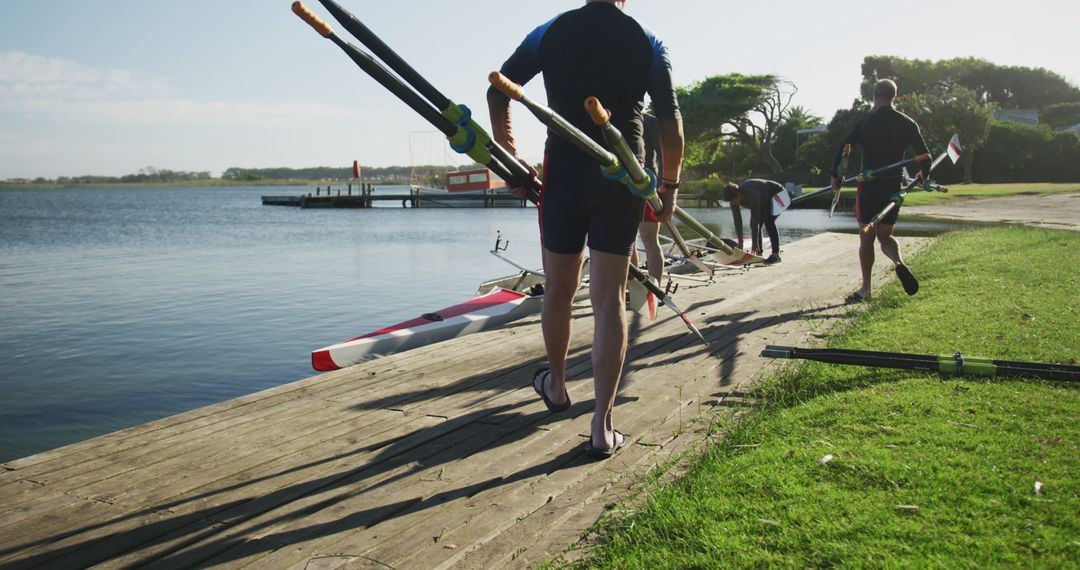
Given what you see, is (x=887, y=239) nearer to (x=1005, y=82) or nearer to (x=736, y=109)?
(x=736, y=109)

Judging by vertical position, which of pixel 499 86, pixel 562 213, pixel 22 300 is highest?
pixel 499 86

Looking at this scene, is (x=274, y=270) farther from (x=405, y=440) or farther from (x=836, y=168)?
(x=405, y=440)

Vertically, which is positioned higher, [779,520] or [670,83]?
[670,83]

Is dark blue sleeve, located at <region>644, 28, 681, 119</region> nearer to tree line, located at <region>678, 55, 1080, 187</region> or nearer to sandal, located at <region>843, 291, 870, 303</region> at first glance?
sandal, located at <region>843, 291, 870, 303</region>

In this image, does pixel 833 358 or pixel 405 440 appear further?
pixel 833 358

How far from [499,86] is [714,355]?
12.7ft

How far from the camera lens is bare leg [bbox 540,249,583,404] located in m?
3.74

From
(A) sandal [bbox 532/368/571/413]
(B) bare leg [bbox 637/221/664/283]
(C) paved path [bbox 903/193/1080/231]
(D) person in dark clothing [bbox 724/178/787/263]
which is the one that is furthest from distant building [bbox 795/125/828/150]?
(A) sandal [bbox 532/368/571/413]

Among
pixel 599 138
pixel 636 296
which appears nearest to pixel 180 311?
pixel 636 296

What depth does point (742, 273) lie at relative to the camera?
11500 mm

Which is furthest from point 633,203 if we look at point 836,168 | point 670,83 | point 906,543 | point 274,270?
point 274,270

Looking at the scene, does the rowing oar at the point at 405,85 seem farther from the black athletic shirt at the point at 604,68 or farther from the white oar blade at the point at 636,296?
the white oar blade at the point at 636,296

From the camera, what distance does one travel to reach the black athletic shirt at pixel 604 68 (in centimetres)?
347

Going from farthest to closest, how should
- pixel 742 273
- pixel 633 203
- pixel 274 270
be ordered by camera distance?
pixel 274 270 < pixel 742 273 < pixel 633 203
